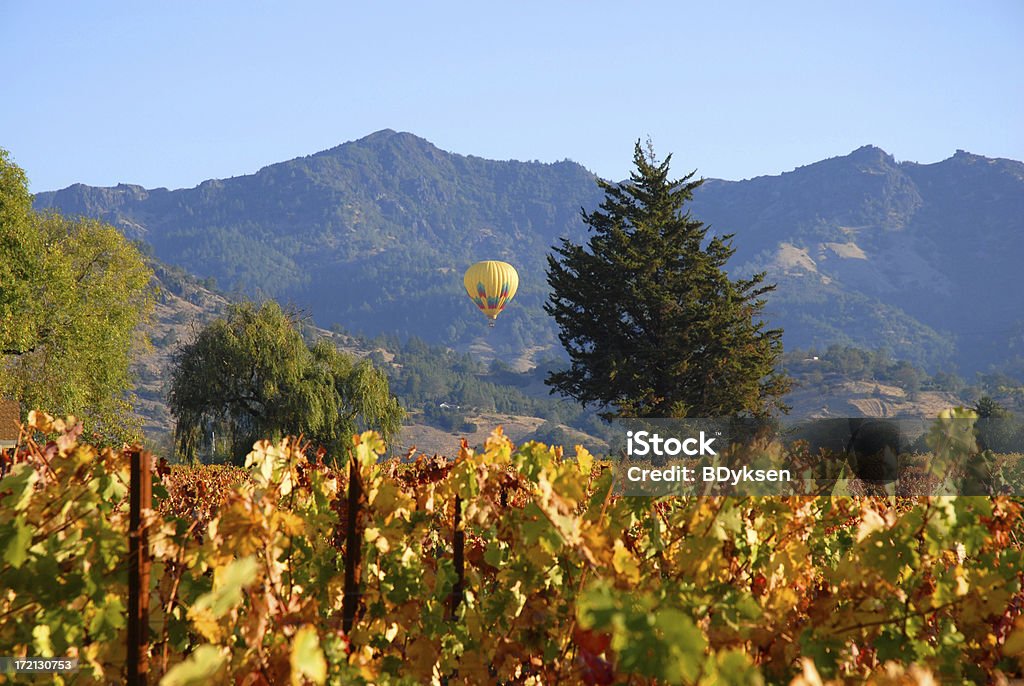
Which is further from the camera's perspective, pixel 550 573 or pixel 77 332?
pixel 77 332

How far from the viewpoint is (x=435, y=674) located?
86.9 inches

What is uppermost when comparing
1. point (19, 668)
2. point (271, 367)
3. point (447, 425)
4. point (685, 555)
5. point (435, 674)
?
point (685, 555)

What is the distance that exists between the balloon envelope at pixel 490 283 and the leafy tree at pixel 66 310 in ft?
80.2

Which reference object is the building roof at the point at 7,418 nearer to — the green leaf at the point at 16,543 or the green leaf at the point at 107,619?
the green leaf at the point at 107,619

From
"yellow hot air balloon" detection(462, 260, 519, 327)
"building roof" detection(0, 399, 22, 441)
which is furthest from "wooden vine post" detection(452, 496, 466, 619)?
"yellow hot air balloon" detection(462, 260, 519, 327)

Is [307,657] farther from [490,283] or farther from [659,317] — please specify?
[490,283]

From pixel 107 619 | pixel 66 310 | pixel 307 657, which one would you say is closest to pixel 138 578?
pixel 107 619

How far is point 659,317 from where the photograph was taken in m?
36.2

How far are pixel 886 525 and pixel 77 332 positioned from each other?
25.6m

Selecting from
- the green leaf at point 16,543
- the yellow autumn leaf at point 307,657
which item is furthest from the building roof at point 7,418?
the yellow autumn leaf at point 307,657

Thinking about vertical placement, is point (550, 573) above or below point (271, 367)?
above

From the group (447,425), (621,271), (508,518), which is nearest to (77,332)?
(621,271)

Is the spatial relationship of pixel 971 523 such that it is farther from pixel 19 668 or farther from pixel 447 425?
pixel 447 425

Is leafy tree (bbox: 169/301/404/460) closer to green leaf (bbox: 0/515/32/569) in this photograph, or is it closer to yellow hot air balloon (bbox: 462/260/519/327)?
yellow hot air balloon (bbox: 462/260/519/327)
